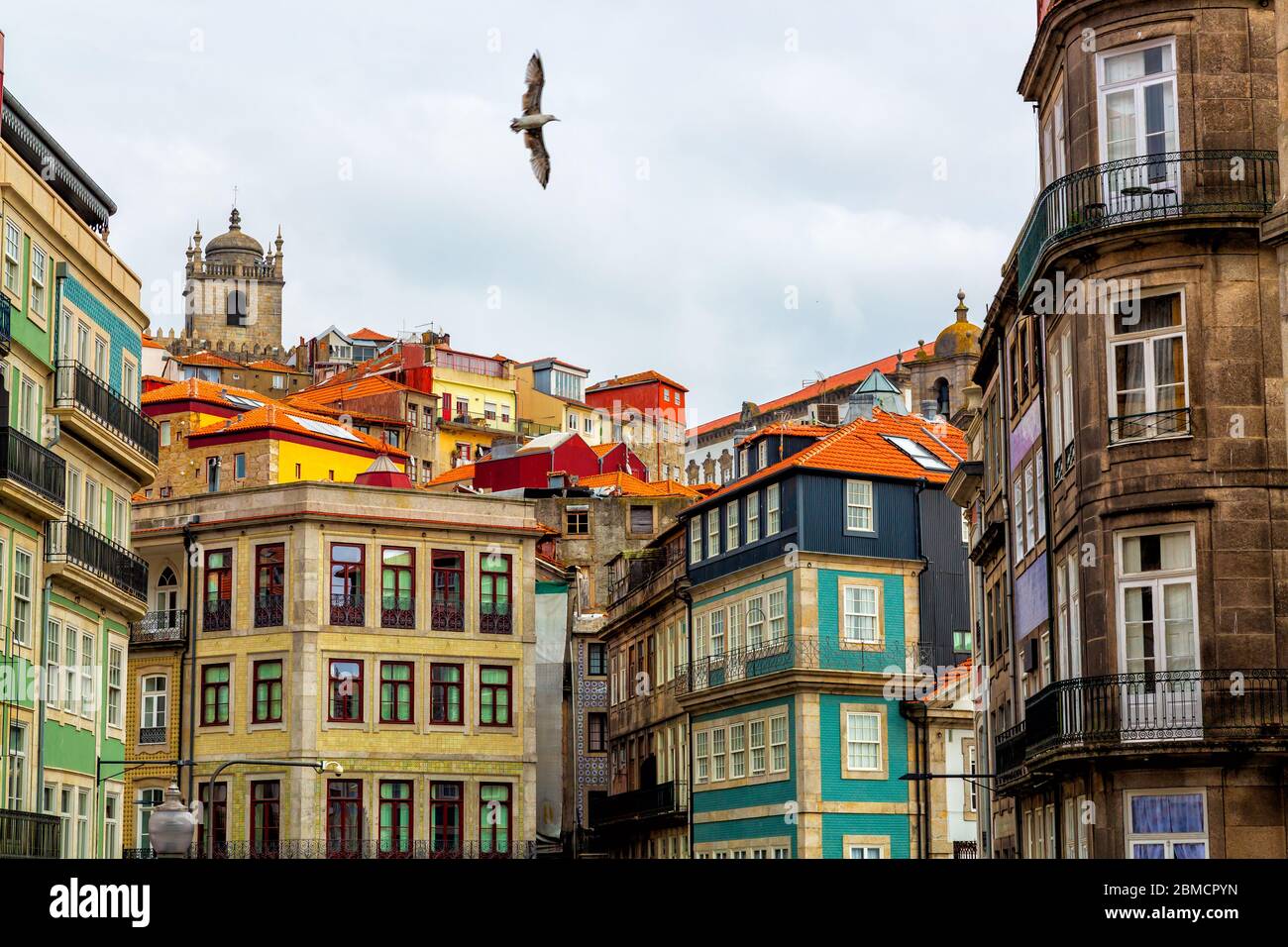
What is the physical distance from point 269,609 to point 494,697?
7787 millimetres

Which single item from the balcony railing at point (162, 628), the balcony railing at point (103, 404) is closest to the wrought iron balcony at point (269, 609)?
the balcony railing at point (162, 628)

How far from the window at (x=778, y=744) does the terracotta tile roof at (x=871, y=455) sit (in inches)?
311

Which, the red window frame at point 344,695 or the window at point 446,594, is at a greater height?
the window at point 446,594

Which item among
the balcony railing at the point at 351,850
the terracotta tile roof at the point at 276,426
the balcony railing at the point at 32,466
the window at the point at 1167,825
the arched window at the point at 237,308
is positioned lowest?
the balcony railing at the point at 351,850

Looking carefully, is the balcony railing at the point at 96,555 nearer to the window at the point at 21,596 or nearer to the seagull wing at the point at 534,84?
the window at the point at 21,596

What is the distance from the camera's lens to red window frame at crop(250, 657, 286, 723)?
71.1 metres

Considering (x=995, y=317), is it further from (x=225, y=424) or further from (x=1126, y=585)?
(x=225, y=424)

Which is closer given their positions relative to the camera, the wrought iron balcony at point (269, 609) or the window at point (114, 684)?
the window at point (114, 684)

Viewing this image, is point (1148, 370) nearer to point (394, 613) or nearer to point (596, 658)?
point (394, 613)

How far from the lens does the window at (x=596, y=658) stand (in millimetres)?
90500

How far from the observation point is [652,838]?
263 ft

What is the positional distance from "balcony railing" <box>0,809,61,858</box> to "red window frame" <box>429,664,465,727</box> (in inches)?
1037

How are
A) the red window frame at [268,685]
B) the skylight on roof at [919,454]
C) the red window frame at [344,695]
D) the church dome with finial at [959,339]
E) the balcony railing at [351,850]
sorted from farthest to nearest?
1. the church dome with finial at [959,339]
2. the skylight on roof at [919,454]
3. the red window frame at [344,695]
4. the red window frame at [268,685]
5. the balcony railing at [351,850]
